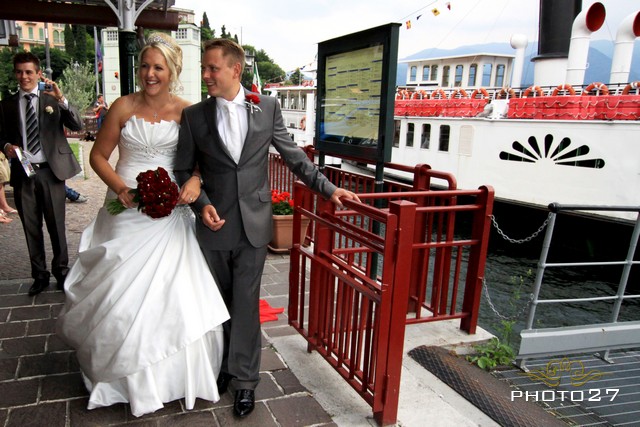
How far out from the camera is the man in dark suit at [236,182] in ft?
8.73

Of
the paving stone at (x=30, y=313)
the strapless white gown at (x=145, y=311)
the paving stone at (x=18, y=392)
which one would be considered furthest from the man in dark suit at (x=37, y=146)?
the strapless white gown at (x=145, y=311)

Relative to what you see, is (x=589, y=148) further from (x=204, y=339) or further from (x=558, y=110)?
(x=204, y=339)

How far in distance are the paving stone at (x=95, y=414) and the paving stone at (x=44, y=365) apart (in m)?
0.47

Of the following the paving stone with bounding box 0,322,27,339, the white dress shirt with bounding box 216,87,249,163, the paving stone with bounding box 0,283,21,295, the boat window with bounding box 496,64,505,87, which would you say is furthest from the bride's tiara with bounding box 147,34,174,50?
the boat window with bounding box 496,64,505,87

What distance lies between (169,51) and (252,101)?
0.69 metres

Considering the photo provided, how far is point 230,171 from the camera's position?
2.70m

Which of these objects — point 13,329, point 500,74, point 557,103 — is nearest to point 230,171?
point 13,329

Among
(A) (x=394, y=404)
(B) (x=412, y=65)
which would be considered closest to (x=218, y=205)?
(A) (x=394, y=404)

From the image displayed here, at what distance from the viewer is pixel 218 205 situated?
9.02 feet

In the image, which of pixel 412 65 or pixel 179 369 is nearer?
pixel 179 369

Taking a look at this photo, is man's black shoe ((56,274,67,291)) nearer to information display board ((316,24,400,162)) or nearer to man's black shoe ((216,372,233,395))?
man's black shoe ((216,372,233,395))

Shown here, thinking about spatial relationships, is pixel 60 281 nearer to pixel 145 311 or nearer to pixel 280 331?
pixel 280 331

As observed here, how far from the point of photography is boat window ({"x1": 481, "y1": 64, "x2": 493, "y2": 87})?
70.5 ft

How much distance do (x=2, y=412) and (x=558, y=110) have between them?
43.7ft
